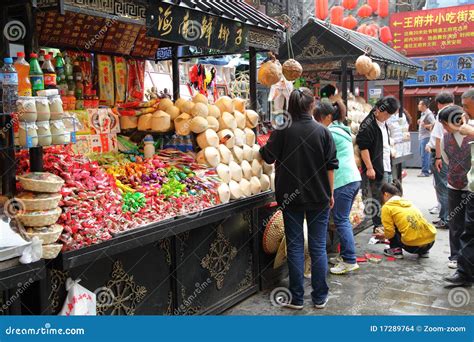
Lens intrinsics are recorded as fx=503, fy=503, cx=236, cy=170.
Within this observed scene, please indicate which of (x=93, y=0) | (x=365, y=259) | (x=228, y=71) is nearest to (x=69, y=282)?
(x=93, y=0)

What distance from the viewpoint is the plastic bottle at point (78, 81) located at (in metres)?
4.27

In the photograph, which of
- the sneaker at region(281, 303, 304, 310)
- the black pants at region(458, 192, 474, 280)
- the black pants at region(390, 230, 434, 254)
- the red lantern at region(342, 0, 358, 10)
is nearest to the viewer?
the sneaker at region(281, 303, 304, 310)

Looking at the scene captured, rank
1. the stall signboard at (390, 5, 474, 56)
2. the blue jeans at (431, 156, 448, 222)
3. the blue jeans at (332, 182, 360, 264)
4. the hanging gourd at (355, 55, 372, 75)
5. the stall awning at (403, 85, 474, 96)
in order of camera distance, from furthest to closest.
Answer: the stall signboard at (390, 5, 474, 56) < the stall awning at (403, 85, 474, 96) < the blue jeans at (431, 156, 448, 222) < the hanging gourd at (355, 55, 372, 75) < the blue jeans at (332, 182, 360, 264)

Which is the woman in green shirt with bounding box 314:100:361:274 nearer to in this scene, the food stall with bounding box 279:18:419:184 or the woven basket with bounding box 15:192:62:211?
the food stall with bounding box 279:18:419:184

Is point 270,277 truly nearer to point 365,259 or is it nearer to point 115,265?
point 365,259

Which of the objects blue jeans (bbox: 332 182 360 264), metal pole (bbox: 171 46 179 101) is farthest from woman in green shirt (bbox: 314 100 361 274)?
metal pole (bbox: 171 46 179 101)

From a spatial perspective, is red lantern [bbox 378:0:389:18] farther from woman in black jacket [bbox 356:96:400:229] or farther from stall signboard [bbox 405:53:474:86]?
woman in black jacket [bbox 356:96:400:229]

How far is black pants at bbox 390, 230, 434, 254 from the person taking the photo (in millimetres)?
5910

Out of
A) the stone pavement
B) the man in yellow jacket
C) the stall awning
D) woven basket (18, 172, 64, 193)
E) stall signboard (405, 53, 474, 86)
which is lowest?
the stone pavement

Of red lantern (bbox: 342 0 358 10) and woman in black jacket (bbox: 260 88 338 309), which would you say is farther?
red lantern (bbox: 342 0 358 10)

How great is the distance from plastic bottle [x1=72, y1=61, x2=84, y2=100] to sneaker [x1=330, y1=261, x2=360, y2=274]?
3188mm

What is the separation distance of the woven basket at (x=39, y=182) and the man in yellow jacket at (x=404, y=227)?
4.10 metres

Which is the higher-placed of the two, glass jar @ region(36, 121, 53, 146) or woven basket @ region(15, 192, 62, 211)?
glass jar @ region(36, 121, 53, 146)

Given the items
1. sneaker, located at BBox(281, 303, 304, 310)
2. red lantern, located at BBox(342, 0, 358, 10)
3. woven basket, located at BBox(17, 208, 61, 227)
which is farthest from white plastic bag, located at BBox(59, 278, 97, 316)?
red lantern, located at BBox(342, 0, 358, 10)
